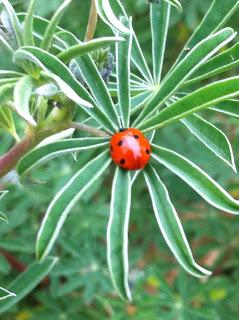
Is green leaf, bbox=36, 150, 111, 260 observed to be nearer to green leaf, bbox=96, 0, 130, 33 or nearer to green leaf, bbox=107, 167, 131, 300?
green leaf, bbox=107, 167, 131, 300

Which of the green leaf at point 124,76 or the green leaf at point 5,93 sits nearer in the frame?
the green leaf at point 5,93

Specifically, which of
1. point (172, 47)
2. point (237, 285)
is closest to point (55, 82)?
point (237, 285)

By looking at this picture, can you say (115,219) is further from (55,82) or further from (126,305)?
(126,305)

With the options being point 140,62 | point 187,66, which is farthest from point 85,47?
point 140,62

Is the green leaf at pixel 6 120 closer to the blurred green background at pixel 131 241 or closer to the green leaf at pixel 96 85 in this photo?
the green leaf at pixel 96 85

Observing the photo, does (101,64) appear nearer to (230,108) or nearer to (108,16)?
(108,16)

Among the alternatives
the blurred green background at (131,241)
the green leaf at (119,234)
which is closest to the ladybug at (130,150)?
the green leaf at (119,234)
